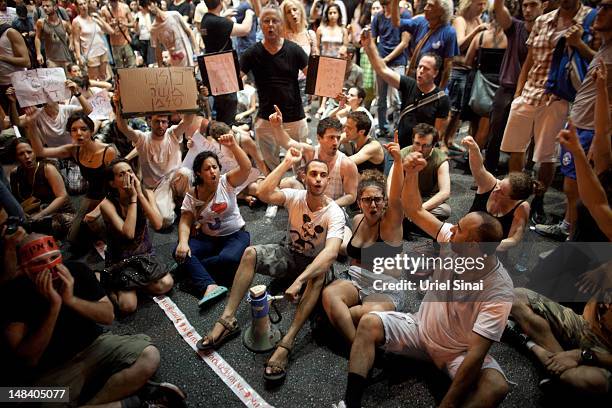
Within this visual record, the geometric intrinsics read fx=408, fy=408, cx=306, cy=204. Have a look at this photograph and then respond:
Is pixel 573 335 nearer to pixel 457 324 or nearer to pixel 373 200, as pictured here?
pixel 457 324

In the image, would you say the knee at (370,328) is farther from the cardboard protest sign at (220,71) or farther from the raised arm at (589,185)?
the cardboard protest sign at (220,71)

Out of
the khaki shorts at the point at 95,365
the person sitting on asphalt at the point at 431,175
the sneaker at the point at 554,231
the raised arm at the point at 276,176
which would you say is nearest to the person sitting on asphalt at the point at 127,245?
the khaki shorts at the point at 95,365

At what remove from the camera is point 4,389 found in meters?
1.97

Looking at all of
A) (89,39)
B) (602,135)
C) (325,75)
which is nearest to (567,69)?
(602,135)

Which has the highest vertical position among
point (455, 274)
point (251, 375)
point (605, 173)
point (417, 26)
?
point (417, 26)

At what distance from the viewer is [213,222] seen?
361 cm

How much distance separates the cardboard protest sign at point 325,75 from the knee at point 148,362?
2.85 m

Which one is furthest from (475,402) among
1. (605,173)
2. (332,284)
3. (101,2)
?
(101,2)

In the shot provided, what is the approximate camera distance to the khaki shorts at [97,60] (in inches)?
288

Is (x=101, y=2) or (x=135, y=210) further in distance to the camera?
(x=101, y=2)

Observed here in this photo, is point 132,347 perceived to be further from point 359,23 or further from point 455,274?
point 359,23

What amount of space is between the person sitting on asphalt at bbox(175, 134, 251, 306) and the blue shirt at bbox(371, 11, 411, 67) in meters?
3.68

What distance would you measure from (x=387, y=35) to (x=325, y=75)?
2.64 metres

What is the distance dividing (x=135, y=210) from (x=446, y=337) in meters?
2.45
